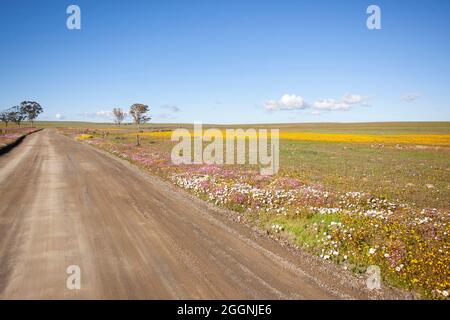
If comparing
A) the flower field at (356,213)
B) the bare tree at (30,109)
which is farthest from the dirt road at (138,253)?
the bare tree at (30,109)

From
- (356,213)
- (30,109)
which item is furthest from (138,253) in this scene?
(30,109)

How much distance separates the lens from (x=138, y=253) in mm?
8500

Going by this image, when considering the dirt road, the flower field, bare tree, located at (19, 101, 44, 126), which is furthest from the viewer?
bare tree, located at (19, 101, 44, 126)

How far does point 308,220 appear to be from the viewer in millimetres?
11492

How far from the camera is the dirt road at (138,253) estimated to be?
6750mm

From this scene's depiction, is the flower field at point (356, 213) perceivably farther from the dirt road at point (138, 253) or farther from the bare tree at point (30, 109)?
the bare tree at point (30, 109)

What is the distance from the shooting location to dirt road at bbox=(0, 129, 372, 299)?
6.75 metres

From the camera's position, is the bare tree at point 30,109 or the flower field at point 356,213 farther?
the bare tree at point 30,109

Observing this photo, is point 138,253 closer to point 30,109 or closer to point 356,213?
point 356,213

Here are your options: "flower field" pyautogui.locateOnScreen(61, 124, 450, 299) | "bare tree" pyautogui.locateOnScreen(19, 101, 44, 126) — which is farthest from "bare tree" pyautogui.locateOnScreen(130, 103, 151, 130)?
"bare tree" pyautogui.locateOnScreen(19, 101, 44, 126)

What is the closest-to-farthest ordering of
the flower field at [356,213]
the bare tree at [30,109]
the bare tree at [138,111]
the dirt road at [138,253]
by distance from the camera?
the dirt road at [138,253] < the flower field at [356,213] < the bare tree at [138,111] < the bare tree at [30,109]

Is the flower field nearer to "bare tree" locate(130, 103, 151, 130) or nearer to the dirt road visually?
the dirt road
